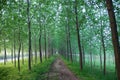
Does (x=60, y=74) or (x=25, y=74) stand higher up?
(x=60, y=74)

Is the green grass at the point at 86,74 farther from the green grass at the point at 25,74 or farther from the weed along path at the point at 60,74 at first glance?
the green grass at the point at 25,74

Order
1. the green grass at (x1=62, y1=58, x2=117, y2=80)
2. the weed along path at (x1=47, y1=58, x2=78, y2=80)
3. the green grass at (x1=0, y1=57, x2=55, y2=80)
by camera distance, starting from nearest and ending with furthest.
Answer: the weed along path at (x1=47, y1=58, x2=78, y2=80)
the green grass at (x1=62, y1=58, x2=117, y2=80)
the green grass at (x1=0, y1=57, x2=55, y2=80)

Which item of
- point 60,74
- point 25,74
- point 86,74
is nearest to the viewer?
point 60,74

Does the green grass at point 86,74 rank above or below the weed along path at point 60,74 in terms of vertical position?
below

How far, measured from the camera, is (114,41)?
39.9ft

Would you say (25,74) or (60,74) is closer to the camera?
(60,74)

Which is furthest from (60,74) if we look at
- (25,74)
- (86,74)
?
(25,74)

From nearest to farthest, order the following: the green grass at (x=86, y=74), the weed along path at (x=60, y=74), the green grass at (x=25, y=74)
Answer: the weed along path at (x=60, y=74) → the green grass at (x=86, y=74) → the green grass at (x=25, y=74)

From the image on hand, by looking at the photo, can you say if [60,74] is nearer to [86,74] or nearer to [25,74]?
[86,74]

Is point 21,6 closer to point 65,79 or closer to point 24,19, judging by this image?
point 24,19

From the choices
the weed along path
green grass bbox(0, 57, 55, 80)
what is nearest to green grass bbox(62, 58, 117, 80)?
the weed along path

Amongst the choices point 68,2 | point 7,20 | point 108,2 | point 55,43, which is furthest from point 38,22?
point 55,43

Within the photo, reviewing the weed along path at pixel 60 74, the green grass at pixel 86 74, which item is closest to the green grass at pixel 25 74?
the weed along path at pixel 60 74

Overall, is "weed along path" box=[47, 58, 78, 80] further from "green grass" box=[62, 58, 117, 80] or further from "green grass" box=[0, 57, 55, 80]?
"green grass" box=[0, 57, 55, 80]
